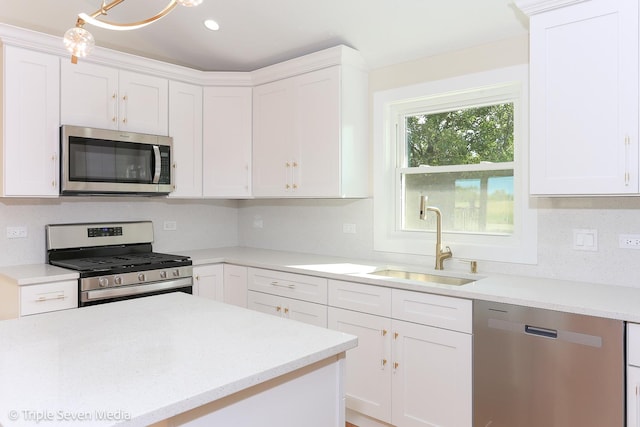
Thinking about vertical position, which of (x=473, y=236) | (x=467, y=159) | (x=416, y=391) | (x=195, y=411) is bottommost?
(x=416, y=391)

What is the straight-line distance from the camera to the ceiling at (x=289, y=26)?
2.67 metres

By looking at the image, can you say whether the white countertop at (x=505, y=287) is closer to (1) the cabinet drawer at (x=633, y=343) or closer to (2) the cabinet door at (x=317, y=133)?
(1) the cabinet drawer at (x=633, y=343)

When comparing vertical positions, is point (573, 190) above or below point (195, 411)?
above

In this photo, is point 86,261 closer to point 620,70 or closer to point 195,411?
point 195,411

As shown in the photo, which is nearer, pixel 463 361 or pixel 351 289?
pixel 463 361

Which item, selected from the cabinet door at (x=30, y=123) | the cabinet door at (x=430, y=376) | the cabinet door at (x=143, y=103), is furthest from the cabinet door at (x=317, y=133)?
the cabinet door at (x=30, y=123)

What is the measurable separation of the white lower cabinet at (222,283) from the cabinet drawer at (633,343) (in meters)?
2.44

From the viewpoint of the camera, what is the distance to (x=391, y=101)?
3238 millimetres

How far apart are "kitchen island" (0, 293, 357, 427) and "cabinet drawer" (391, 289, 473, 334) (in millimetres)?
999

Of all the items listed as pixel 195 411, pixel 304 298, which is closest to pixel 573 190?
pixel 304 298

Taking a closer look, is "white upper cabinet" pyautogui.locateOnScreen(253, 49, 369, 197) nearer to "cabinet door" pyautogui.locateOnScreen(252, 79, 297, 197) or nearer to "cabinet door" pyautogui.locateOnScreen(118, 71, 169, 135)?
"cabinet door" pyautogui.locateOnScreen(252, 79, 297, 197)

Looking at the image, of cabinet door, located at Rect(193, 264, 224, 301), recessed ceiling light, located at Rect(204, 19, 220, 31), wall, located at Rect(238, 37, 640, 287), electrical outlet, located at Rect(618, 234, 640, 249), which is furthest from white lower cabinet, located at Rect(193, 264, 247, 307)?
electrical outlet, located at Rect(618, 234, 640, 249)

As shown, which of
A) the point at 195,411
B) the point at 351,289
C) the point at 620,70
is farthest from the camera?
the point at 351,289

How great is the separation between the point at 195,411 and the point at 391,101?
2.64 meters
